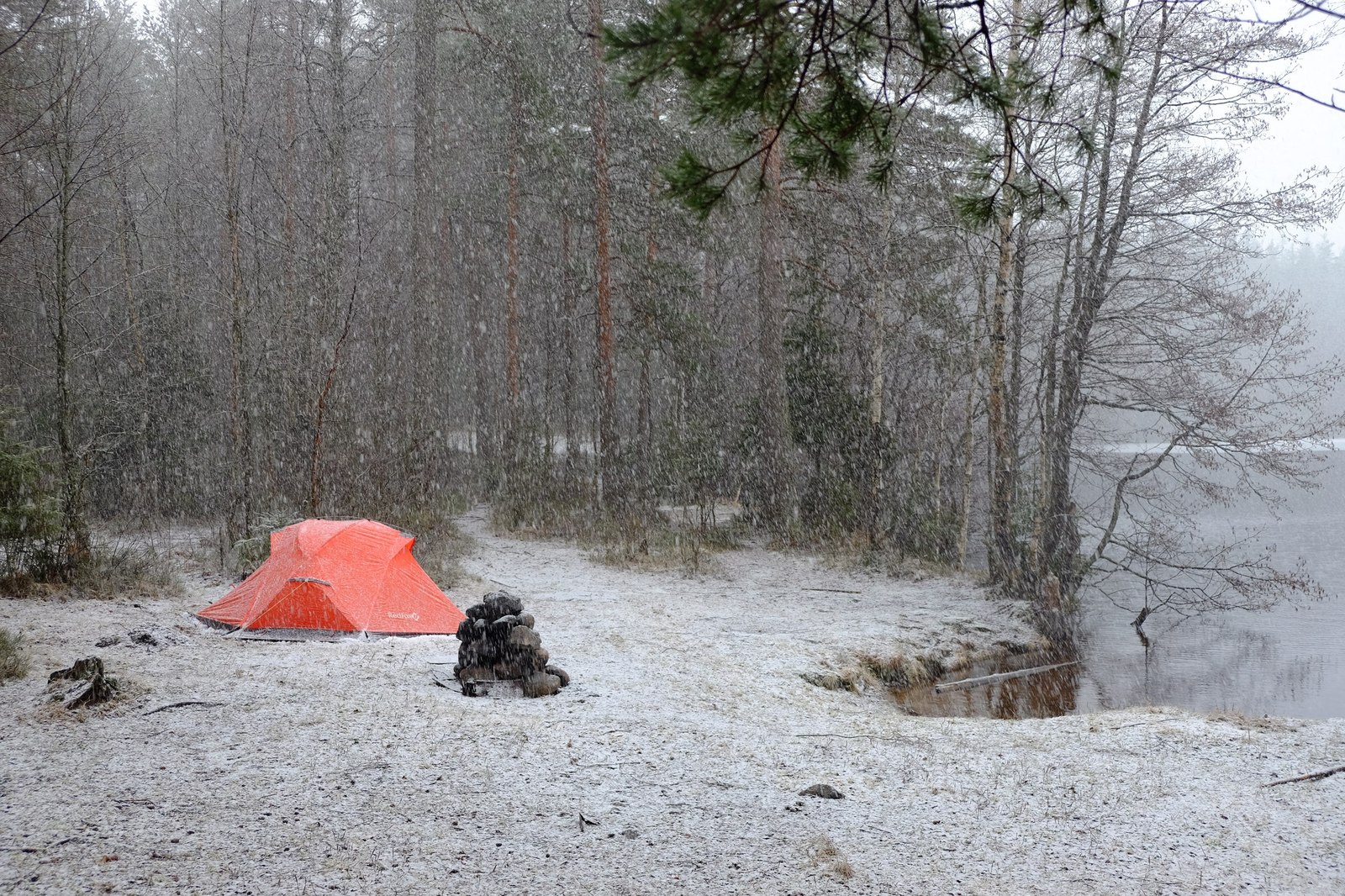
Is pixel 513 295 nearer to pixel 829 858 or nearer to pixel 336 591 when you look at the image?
pixel 336 591

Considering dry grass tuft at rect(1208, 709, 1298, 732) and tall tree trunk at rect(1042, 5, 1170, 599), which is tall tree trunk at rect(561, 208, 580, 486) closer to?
tall tree trunk at rect(1042, 5, 1170, 599)

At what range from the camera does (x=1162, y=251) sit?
13602 mm

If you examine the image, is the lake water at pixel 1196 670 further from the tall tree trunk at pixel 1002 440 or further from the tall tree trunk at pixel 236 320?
the tall tree trunk at pixel 236 320

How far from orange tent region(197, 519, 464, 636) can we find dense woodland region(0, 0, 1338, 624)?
2427 mm

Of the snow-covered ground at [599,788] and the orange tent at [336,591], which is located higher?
the orange tent at [336,591]

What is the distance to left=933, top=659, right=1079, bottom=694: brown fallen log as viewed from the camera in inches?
363

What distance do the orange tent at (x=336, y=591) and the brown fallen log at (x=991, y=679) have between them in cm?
490

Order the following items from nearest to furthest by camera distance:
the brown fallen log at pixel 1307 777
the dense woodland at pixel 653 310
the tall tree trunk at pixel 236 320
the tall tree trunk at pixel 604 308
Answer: the brown fallen log at pixel 1307 777, the tall tree trunk at pixel 236 320, the dense woodland at pixel 653 310, the tall tree trunk at pixel 604 308

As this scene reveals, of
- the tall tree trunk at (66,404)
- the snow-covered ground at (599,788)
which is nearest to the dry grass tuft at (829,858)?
the snow-covered ground at (599,788)

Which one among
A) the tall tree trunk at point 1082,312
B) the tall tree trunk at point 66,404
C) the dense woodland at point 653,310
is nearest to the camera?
the tall tree trunk at point 66,404

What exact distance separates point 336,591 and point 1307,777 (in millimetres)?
7330

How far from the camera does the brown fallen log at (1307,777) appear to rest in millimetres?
5281

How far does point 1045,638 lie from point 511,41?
44.1 feet

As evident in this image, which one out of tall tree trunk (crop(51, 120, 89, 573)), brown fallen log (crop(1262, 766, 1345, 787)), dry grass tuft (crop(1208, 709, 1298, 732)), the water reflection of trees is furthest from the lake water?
tall tree trunk (crop(51, 120, 89, 573))
